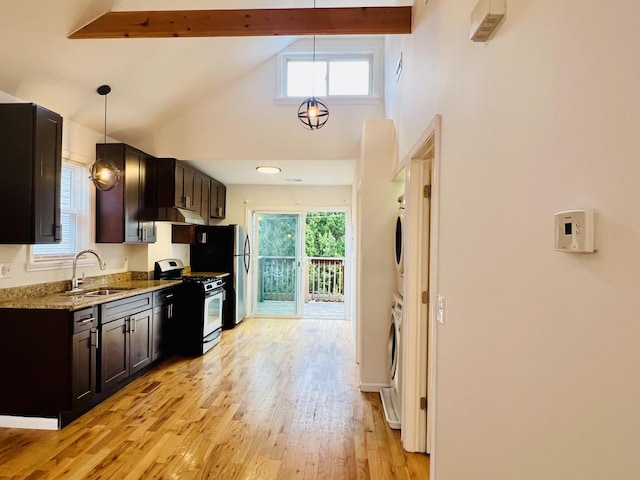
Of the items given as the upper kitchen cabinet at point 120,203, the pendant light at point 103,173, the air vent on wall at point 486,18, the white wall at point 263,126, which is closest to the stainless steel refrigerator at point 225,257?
the white wall at point 263,126

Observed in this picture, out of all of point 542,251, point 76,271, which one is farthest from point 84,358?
point 542,251

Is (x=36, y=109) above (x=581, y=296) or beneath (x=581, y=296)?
above

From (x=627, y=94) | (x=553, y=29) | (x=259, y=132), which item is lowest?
(x=627, y=94)

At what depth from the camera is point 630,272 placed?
0.67 meters

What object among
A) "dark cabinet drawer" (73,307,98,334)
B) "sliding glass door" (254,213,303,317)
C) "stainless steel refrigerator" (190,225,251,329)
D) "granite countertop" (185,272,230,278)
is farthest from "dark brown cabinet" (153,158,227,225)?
"dark cabinet drawer" (73,307,98,334)

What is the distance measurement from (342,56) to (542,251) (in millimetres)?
4565

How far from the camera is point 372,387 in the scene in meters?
3.50

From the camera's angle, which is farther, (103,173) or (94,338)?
(103,173)

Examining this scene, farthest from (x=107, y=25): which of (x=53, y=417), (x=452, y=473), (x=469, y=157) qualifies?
(x=452, y=473)

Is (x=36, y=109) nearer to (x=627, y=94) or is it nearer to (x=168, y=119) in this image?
(x=168, y=119)

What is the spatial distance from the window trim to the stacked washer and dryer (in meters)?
2.08

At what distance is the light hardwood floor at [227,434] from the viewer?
2.28 meters

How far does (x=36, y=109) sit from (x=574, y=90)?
3320 mm

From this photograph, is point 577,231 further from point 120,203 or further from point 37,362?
point 120,203
